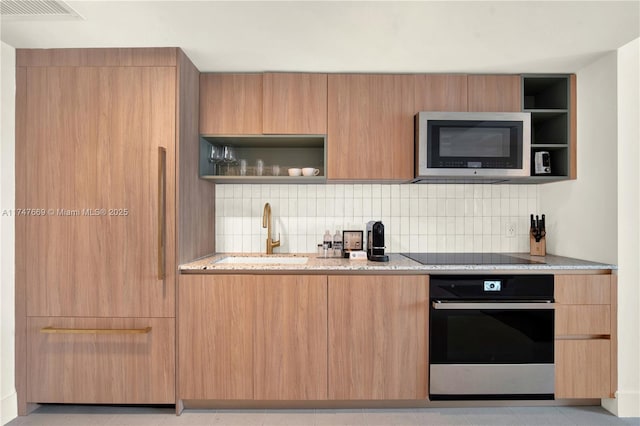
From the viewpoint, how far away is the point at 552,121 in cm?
270

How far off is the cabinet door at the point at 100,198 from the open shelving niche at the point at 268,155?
0.44 meters

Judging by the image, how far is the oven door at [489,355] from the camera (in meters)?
2.18

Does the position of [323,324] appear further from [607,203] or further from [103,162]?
[607,203]

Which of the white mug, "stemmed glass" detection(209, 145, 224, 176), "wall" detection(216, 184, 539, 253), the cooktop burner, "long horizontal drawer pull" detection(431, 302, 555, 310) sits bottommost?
"long horizontal drawer pull" detection(431, 302, 555, 310)

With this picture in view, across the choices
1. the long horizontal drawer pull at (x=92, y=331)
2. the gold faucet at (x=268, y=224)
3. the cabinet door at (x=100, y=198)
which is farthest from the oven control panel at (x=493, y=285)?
the long horizontal drawer pull at (x=92, y=331)

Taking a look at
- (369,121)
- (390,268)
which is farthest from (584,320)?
(369,121)

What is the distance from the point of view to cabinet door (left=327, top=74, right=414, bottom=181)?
2488mm

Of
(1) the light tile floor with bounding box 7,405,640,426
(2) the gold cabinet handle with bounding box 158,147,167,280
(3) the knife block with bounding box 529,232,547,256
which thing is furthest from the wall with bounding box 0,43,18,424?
(3) the knife block with bounding box 529,232,547,256

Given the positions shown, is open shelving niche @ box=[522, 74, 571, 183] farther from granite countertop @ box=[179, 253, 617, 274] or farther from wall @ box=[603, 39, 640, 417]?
granite countertop @ box=[179, 253, 617, 274]

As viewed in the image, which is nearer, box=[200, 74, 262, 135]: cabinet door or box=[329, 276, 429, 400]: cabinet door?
box=[329, 276, 429, 400]: cabinet door

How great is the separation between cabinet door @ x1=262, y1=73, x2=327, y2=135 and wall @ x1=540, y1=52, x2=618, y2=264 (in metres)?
1.66

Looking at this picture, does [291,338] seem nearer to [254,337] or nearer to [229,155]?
[254,337]

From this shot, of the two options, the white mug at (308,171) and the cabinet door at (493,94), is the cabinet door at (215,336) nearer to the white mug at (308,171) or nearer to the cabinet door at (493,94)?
the white mug at (308,171)

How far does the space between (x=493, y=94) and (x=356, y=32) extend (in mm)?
1099
